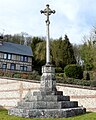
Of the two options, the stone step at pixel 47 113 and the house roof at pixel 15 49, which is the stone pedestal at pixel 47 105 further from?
Answer: the house roof at pixel 15 49

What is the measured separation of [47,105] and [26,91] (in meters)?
11.8

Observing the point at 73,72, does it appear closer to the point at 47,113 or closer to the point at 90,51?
the point at 90,51

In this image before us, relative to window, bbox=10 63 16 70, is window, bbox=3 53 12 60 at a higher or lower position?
higher

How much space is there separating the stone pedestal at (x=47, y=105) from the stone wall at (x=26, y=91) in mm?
6144

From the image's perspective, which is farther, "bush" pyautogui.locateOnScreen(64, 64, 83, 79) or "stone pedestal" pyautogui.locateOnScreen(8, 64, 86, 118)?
"bush" pyautogui.locateOnScreen(64, 64, 83, 79)

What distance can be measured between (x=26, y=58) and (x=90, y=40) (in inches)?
588

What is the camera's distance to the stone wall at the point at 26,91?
21719mm

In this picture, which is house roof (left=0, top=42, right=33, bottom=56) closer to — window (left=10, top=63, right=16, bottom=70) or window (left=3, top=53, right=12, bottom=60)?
window (left=3, top=53, right=12, bottom=60)

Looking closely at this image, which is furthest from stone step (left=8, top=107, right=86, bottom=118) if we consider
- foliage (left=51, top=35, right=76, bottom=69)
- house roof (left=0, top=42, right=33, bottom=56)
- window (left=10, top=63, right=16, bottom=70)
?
window (left=10, top=63, right=16, bottom=70)

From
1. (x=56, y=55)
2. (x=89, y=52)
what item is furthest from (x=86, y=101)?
(x=56, y=55)

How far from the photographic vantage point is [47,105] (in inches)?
571

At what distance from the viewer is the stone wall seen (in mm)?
21719

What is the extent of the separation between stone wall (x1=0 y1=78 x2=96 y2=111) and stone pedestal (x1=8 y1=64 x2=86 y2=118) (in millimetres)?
6144

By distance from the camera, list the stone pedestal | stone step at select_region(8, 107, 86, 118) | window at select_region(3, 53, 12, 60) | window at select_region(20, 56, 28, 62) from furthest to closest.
A: window at select_region(20, 56, 28, 62) → window at select_region(3, 53, 12, 60) → the stone pedestal → stone step at select_region(8, 107, 86, 118)
